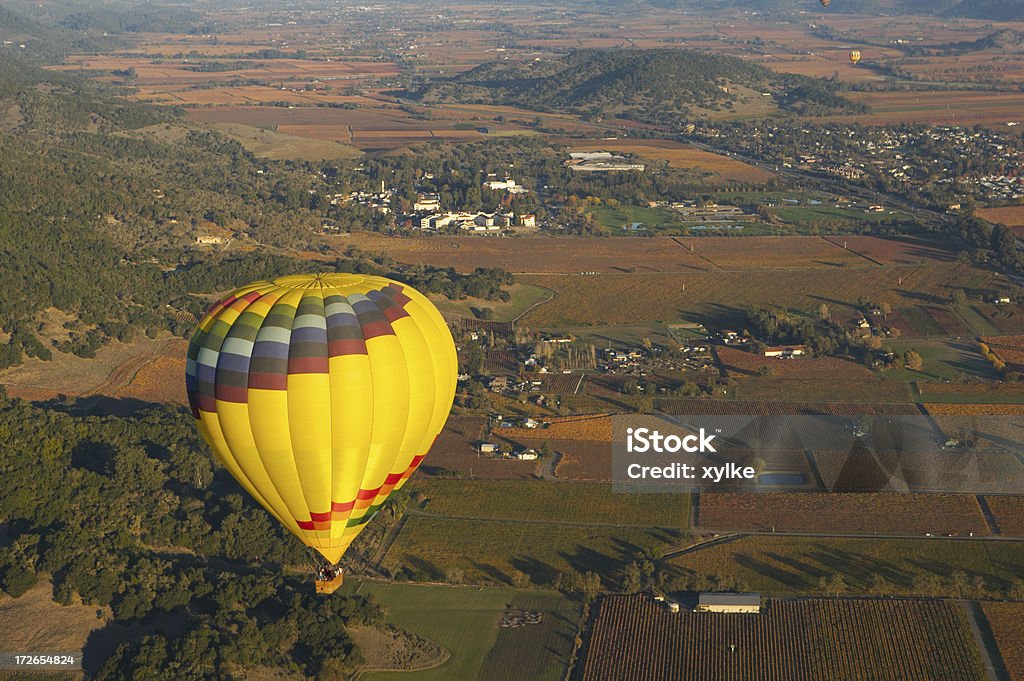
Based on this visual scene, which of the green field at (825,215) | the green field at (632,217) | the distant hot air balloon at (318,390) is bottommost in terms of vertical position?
the green field at (632,217)

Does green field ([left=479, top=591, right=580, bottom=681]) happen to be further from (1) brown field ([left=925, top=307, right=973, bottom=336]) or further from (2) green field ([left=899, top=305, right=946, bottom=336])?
(1) brown field ([left=925, top=307, right=973, bottom=336])

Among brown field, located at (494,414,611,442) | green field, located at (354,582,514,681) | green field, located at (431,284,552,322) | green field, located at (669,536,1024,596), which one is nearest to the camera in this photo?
green field, located at (354,582,514,681)

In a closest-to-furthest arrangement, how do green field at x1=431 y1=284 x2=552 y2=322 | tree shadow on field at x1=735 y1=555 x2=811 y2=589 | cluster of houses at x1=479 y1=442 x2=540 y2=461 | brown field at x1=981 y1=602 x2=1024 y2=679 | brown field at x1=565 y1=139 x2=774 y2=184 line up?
brown field at x1=981 y1=602 x2=1024 y2=679 → tree shadow on field at x1=735 y1=555 x2=811 y2=589 → cluster of houses at x1=479 y1=442 x2=540 y2=461 → green field at x1=431 y1=284 x2=552 y2=322 → brown field at x1=565 y1=139 x2=774 y2=184

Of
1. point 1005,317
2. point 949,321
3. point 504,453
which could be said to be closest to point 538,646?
point 504,453

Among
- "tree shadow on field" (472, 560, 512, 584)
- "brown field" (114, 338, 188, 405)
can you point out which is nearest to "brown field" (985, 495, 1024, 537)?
"tree shadow on field" (472, 560, 512, 584)

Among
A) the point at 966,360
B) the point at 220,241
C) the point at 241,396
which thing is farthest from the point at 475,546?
the point at 220,241

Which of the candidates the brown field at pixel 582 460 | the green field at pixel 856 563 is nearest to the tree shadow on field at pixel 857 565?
the green field at pixel 856 563

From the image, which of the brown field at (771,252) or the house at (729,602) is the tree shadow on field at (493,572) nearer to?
the house at (729,602)
